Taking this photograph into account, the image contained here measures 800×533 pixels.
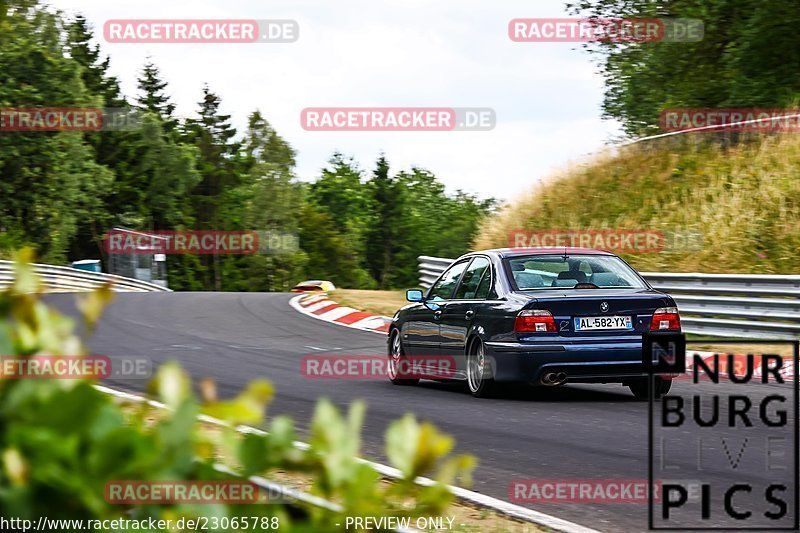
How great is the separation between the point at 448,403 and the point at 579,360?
4.19 ft

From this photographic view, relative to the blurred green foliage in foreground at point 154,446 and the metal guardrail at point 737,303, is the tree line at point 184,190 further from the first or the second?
the blurred green foliage in foreground at point 154,446

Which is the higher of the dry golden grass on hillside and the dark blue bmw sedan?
the dry golden grass on hillside

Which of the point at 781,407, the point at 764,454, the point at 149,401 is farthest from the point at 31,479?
the point at 781,407

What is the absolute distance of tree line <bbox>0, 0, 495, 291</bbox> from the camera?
56.1m

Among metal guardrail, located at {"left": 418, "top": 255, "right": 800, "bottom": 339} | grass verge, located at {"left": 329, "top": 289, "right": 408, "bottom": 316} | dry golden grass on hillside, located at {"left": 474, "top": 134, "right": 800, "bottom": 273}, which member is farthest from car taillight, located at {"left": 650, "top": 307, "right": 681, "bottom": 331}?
grass verge, located at {"left": 329, "top": 289, "right": 408, "bottom": 316}

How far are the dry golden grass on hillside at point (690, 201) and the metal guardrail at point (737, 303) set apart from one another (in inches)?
143

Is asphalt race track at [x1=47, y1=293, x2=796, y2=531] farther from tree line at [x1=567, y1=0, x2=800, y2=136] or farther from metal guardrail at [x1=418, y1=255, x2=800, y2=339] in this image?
tree line at [x1=567, y1=0, x2=800, y2=136]

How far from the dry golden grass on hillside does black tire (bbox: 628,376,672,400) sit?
9663mm

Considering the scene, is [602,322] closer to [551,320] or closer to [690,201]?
[551,320]

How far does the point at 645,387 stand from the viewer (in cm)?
1112

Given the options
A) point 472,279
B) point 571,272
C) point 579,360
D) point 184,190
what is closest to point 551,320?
point 579,360

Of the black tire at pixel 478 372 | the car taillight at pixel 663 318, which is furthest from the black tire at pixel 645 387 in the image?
the black tire at pixel 478 372

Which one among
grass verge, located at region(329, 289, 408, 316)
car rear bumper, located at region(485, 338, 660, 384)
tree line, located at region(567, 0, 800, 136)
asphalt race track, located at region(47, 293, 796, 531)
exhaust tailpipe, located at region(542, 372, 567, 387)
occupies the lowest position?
asphalt race track, located at region(47, 293, 796, 531)

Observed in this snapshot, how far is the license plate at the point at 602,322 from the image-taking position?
10422 mm
